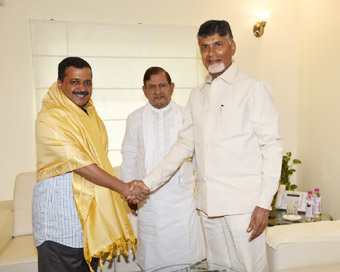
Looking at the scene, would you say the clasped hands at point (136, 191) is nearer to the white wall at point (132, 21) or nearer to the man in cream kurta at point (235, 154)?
the man in cream kurta at point (235, 154)

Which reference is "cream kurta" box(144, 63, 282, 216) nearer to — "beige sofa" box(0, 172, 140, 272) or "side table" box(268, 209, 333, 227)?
"side table" box(268, 209, 333, 227)

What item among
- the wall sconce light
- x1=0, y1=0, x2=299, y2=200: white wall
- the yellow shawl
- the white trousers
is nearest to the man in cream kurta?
the white trousers

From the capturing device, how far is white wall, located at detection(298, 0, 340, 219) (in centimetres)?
295

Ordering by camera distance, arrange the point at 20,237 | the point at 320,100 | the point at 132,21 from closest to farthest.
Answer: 1. the point at 20,237
2. the point at 320,100
3. the point at 132,21

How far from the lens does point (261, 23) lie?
11.6 ft

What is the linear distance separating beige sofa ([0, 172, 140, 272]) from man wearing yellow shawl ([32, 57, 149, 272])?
797 mm

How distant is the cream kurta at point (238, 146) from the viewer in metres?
1.52

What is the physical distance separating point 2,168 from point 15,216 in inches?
25.2

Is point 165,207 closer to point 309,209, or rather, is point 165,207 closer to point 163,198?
point 163,198

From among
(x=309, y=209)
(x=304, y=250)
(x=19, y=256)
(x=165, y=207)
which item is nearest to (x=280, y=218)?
(x=309, y=209)

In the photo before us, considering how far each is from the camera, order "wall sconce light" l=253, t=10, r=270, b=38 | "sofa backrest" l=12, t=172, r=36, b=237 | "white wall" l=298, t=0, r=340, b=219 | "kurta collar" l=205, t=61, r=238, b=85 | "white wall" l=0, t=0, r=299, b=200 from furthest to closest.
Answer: "wall sconce light" l=253, t=10, r=270, b=38
"white wall" l=0, t=0, r=299, b=200
"white wall" l=298, t=0, r=340, b=219
"sofa backrest" l=12, t=172, r=36, b=237
"kurta collar" l=205, t=61, r=238, b=85

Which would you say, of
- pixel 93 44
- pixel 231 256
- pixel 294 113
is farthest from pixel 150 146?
pixel 294 113

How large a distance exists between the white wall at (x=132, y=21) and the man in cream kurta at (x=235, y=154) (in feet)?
6.35

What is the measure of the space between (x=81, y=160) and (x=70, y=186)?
0.15 meters
